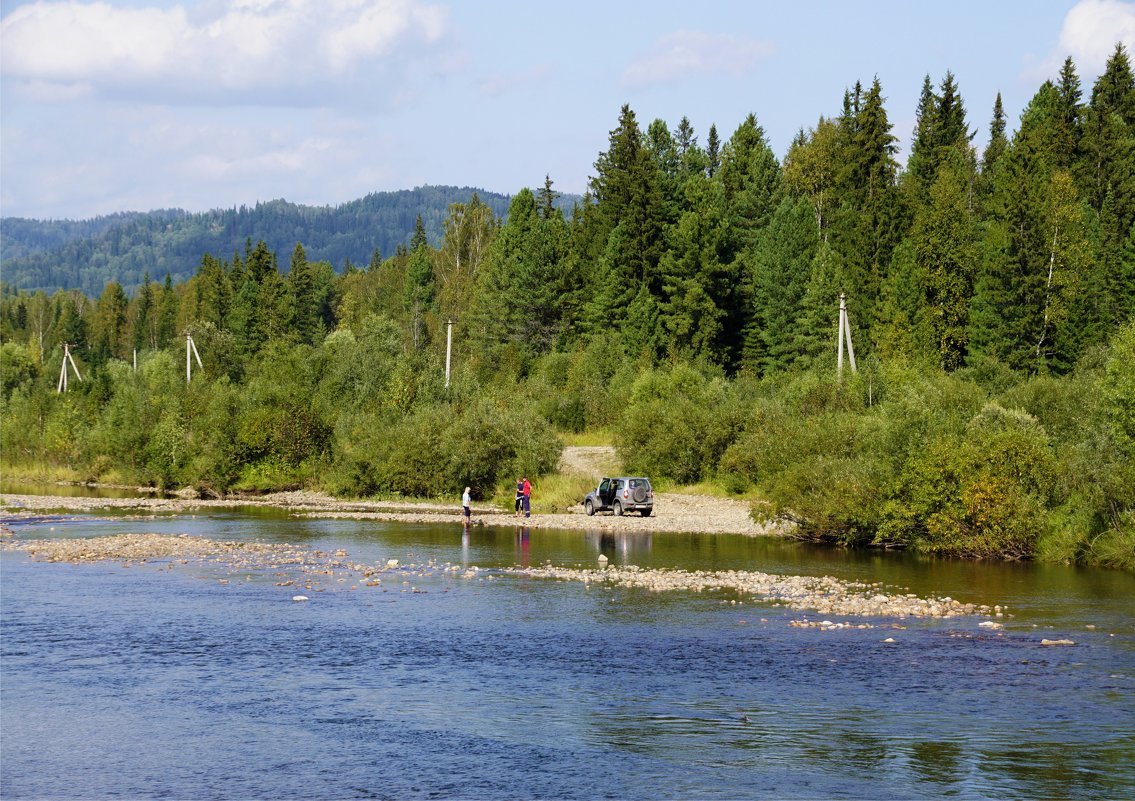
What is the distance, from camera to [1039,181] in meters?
82.4

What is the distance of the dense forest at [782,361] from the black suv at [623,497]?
624cm

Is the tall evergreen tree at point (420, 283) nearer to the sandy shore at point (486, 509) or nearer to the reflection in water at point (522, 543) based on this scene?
the sandy shore at point (486, 509)

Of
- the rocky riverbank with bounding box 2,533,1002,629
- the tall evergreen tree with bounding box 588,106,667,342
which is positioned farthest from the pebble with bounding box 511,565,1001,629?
the tall evergreen tree with bounding box 588,106,667,342

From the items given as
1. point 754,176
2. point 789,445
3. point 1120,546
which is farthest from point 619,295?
point 1120,546

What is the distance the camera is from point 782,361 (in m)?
90.8

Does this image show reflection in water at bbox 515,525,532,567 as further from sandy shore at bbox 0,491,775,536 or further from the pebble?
the pebble

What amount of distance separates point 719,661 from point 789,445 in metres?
31.6

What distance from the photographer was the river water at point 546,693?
61.3 ft

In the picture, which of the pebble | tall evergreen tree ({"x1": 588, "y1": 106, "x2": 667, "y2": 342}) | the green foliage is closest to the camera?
the pebble

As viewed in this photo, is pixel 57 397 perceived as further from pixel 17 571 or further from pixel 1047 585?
pixel 1047 585

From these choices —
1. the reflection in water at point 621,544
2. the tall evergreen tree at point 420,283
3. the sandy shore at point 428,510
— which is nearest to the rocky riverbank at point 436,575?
the reflection in water at point 621,544

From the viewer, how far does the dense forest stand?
147 feet

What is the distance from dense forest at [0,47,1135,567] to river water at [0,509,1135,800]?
697 cm

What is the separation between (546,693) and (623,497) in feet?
116
